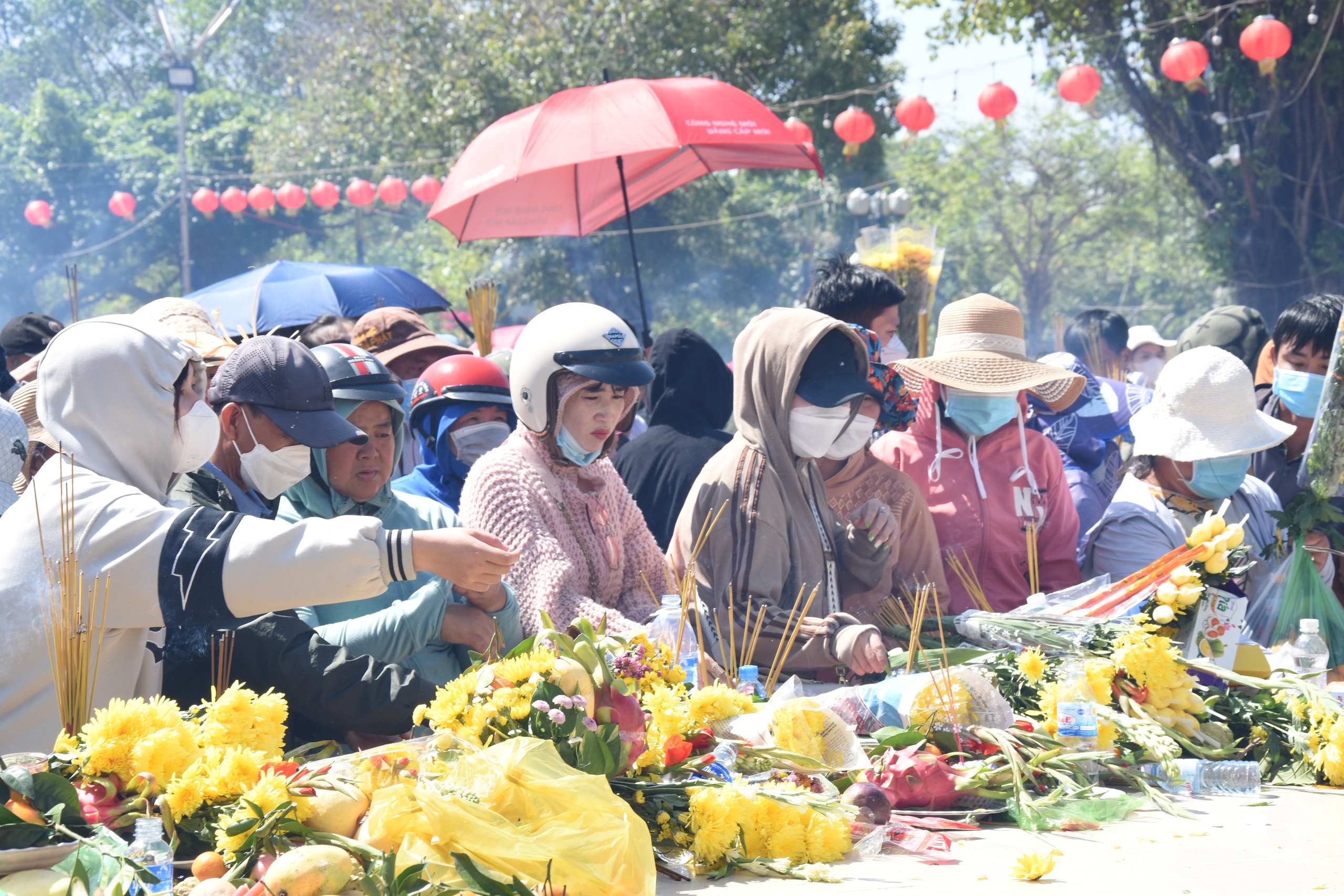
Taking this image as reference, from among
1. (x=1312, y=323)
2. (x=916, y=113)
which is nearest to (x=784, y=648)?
(x=1312, y=323)

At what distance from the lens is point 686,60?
2036 cm

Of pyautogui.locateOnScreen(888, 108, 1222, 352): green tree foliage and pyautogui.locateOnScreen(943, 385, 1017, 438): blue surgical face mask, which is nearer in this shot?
pyautogui.locateOnScreen(943, 385, 1017, 438): blue surgical face mask

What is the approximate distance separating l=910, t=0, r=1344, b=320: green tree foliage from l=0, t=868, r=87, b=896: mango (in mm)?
15880

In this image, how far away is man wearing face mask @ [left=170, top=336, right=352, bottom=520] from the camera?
3053mm

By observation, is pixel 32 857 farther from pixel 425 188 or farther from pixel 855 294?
pixel 425 188

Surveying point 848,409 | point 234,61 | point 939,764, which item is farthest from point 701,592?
point 234,61

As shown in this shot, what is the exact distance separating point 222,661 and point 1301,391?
399 centimetres

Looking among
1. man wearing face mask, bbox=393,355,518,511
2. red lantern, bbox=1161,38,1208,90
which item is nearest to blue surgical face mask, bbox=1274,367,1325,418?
man wearing face mask, bbox=393,355,518,511

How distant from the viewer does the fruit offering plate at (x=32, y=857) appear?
1.72m

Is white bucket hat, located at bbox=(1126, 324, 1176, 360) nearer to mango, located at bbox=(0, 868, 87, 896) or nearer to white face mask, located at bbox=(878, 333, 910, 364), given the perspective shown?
white face mask, located at bbox=(878, 333, 910, 364)

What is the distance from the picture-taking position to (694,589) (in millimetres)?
3029

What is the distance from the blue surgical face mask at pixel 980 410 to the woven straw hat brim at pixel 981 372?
35 millimetres

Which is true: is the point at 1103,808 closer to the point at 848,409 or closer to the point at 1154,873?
the point at 1154,873

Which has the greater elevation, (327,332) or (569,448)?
(327,332)
